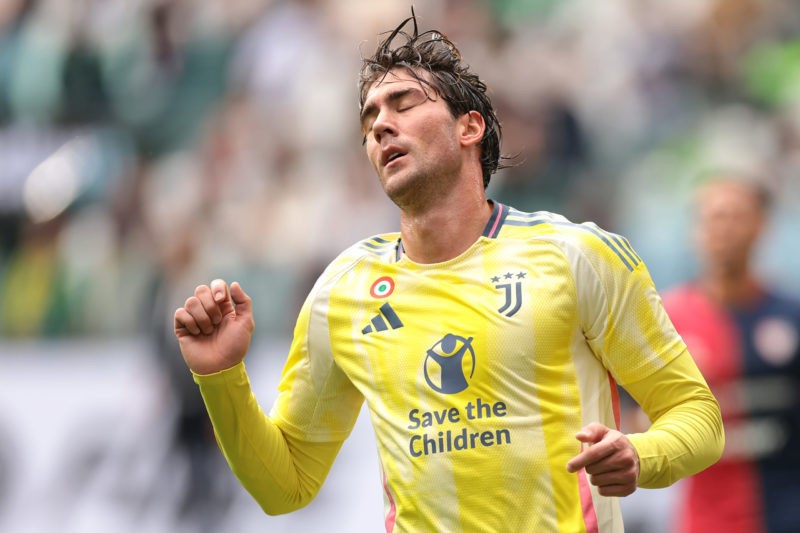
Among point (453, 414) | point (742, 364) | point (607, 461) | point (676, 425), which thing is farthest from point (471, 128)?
point (742, 364)

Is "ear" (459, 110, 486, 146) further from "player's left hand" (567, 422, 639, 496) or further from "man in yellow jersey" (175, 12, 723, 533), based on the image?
"player's left hand" (567, 422, 639, 496)

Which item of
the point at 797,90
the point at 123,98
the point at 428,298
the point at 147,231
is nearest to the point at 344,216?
the point at 147,231

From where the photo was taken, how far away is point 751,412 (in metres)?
6.22

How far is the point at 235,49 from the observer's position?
10516mm

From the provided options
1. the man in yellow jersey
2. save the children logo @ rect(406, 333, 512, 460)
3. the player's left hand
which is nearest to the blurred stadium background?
the man in yellow jersey

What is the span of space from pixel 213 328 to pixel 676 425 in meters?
1.34

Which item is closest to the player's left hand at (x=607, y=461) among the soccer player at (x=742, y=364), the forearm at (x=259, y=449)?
the forearm at (x=259, y=449)

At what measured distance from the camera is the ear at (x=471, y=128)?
12.9 ft

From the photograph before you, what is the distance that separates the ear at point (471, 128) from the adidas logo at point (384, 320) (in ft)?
1.85

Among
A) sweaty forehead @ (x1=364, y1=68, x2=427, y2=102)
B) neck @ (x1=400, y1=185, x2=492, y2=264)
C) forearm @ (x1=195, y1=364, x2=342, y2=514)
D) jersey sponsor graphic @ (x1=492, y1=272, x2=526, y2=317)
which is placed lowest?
forearm @ (x1=195, y1=364, x2=342, y2=514)

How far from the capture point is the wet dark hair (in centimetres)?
392

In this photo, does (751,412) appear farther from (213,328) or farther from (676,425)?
(213,328)

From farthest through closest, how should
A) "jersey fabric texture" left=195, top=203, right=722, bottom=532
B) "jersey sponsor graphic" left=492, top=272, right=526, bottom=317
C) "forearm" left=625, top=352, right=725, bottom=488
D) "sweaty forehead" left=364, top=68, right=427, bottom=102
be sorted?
"sweaty forehead" left=364, top=68, right=427, bottom=102 → "jersey sponsor graphic" left=492, top=272, right=526, bottom=317 → "jersey fabric texture" left=195, top=203, right=722, bottom=532 → "forearm" left=625, top=352, right=725, bottom=488

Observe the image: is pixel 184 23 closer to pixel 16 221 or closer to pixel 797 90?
pixel 16 221
